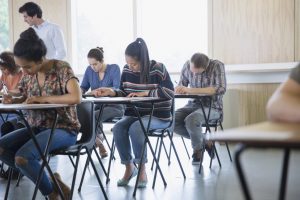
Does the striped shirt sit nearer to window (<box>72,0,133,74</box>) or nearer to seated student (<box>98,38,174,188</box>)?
seated student (<box>98,38,174,188</box>)

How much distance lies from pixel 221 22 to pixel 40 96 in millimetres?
3222

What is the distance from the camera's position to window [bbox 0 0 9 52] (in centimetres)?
686

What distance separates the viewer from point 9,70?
3.74 metres

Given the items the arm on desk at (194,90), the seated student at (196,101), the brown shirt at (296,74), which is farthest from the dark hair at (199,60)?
the brown shirt at (296,74)

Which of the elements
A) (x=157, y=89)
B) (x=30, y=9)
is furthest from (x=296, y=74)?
(x=30, y=9)

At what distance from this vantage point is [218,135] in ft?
2.99

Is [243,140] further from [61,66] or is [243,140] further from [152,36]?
[152,36]

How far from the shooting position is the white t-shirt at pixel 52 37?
451 cm

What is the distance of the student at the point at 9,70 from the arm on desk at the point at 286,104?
275cm

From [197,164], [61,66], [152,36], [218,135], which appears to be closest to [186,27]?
[152,36]

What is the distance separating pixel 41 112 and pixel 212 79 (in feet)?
6.50

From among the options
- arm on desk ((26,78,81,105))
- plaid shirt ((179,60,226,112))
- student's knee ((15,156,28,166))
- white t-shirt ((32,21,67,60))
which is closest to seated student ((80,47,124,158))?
white t-shirt ((32,21,67,60))

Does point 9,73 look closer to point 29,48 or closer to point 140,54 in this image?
point 140,54

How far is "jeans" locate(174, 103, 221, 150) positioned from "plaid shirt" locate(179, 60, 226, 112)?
94 millimetres
